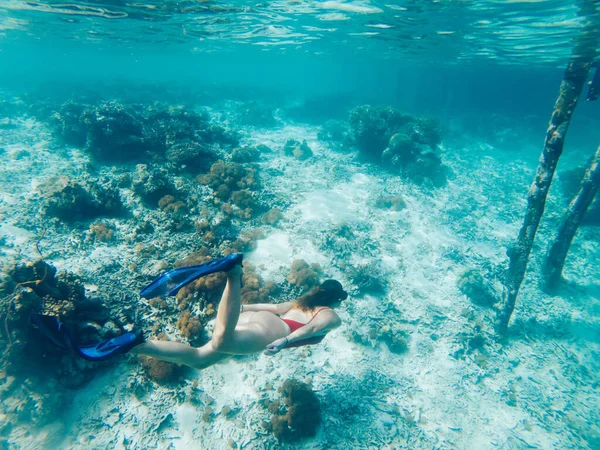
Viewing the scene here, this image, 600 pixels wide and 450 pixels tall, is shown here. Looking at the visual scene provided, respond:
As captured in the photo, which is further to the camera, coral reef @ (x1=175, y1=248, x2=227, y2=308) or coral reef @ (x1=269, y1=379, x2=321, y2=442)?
coral reef @ (x1=175, y1=248, x2=227, y2=308)

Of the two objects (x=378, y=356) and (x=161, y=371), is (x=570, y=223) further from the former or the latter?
(x=161, y=371)

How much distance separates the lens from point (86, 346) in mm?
3562

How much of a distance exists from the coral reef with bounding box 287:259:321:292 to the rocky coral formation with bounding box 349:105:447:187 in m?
10.7

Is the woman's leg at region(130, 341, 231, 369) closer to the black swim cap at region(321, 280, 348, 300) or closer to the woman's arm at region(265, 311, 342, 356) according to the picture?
the woman's arm at region(265, 311, 342, 356)

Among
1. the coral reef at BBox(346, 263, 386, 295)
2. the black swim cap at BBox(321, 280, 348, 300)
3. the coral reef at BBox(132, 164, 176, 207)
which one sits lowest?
the coral reef at BBox(346, 263, 386, 295)

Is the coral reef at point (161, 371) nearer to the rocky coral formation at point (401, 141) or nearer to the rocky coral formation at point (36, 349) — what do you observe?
the rocky coral formation at point (36, 349)

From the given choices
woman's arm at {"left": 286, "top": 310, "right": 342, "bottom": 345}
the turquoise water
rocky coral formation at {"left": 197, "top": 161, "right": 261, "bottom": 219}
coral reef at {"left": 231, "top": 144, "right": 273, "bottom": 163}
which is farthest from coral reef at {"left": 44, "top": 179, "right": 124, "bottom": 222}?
woman's arm at {"left": 286, "top": 310, "right": 342, "bottom": 345}

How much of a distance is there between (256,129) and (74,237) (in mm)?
17845

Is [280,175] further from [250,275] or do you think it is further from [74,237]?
[74,237]

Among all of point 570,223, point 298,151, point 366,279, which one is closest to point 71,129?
point 298,151

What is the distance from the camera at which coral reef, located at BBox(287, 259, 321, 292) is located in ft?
24.8

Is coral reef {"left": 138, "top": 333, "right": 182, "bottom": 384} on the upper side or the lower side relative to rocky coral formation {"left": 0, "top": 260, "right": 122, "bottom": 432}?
lower

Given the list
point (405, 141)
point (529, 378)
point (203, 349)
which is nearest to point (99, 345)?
point (203, 349)

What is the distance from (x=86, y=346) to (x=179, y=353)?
1.14 meters
